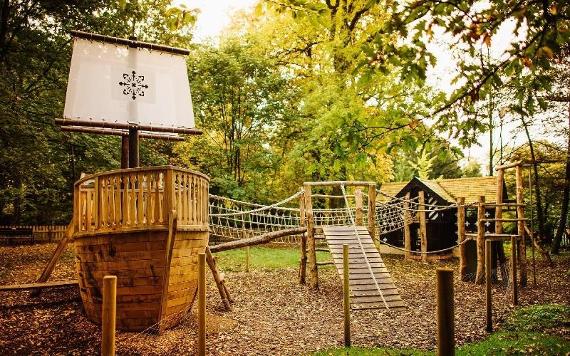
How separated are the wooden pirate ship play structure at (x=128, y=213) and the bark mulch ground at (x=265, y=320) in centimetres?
52

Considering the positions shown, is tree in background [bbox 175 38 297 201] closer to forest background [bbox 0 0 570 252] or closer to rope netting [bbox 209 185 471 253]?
forest background [bbox 0 0 570 252]

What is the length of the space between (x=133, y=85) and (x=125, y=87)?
187 millimetres

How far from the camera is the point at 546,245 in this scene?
20906mm

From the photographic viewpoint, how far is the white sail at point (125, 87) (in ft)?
26.8

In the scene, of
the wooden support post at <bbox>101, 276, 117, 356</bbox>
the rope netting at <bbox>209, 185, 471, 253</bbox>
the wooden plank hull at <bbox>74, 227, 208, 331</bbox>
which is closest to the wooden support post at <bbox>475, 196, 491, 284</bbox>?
the rope netting at <bbox>209, 185, 471, 253</bbox>

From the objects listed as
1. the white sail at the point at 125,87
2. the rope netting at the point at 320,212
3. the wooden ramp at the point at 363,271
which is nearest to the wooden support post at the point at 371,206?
the wooden ramp at the point at 363,271

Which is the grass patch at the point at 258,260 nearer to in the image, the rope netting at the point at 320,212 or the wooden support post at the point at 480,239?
the rope netting at the point at 320,212

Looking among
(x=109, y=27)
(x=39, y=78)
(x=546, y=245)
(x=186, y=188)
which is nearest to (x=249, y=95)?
(x=109, y=27)

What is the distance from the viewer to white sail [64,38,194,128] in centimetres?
816

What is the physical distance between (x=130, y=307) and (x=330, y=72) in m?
15.2

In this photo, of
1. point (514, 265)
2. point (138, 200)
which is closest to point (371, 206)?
point (514, 265)

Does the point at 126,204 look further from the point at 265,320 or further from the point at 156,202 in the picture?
the point at 265,320

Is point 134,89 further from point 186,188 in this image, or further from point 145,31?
point 145,31

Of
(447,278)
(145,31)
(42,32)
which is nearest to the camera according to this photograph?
(447,278)
